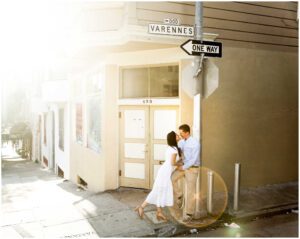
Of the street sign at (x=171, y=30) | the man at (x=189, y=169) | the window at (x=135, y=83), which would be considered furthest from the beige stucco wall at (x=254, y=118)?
the street sign at (x=171, y=30)

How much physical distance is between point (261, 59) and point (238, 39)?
928 mm

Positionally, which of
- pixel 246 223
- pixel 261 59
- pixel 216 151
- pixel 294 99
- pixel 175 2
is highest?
pixel 175 2

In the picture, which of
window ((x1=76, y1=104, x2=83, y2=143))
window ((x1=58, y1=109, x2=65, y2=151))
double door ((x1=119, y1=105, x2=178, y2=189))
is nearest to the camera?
double door ((x1=119, y1=105, x2=178, y2=189))

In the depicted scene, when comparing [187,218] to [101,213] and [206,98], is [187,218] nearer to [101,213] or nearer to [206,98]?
[101,213]

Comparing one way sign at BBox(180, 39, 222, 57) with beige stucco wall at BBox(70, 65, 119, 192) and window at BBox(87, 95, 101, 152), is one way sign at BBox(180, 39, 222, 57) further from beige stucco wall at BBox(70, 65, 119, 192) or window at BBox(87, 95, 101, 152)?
window at BBox(87, 95, 101, 152)

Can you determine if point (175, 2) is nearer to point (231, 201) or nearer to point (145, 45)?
point (145, 45)

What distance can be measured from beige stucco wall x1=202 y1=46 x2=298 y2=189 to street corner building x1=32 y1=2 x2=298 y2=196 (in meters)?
0.03

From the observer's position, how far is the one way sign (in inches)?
255

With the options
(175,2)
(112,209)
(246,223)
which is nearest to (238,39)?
(175,2)

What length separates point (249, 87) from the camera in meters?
9.30

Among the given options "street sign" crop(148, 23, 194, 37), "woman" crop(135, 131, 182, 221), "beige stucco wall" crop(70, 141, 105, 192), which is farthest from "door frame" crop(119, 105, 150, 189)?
"street sign" crop(148, 23, 194, 37)

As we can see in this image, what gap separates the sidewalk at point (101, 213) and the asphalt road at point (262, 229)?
0.28 m

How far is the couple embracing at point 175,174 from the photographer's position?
6.69 meters

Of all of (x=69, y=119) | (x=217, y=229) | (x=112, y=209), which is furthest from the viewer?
(x=69, y=119)
